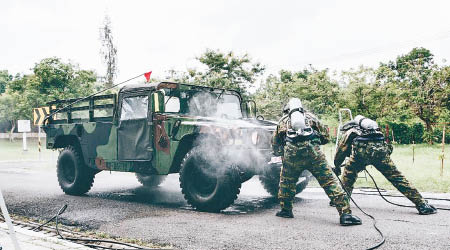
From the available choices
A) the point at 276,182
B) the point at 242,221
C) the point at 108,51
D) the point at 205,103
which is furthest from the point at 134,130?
the point at 108,51

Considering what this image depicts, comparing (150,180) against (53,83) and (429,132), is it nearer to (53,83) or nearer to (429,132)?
(429,132)

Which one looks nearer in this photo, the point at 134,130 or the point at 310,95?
the point at 134,130

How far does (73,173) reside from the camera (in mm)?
9891

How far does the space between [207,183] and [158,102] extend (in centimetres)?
169

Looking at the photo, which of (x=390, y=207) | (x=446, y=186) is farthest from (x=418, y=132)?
(x=390, y=207)

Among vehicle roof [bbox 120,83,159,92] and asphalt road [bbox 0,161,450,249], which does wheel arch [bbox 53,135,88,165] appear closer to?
asphalt road [bbox 0,161,450,249]

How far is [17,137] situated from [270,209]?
157ft

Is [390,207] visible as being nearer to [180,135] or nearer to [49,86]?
[180,135]

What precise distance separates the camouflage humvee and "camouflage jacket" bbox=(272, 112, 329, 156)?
393 millimetres

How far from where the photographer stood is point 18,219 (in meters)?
7.10

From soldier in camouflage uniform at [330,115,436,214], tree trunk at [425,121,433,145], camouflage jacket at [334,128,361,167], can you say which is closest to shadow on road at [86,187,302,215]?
camouflage jacket at [334,128,361,167]

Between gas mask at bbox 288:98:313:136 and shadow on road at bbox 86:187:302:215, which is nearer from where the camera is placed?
gas mask at bbox 288:98:313:136

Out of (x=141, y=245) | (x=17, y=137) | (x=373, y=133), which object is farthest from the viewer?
(x=17, y=137)

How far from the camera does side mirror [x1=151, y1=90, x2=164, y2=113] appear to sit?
798cm
